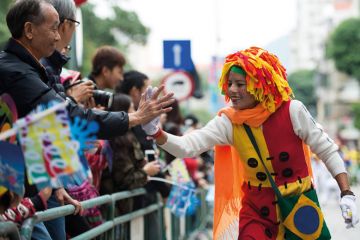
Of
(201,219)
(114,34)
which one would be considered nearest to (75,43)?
(201,219)

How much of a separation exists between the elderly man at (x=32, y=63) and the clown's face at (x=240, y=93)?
133cm

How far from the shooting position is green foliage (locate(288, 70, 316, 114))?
10768cm

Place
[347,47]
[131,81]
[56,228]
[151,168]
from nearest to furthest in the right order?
1. [56,228]
2. [151,168]
3. [131,81]
4. [347,47]

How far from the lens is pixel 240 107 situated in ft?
17.7

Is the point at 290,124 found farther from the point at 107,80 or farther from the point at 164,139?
the point at 107,80

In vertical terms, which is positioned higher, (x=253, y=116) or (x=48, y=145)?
(x=48, y=145)

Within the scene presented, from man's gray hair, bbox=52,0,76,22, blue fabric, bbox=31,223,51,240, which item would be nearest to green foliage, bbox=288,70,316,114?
man's gray hair, bbox=52,0,76,22

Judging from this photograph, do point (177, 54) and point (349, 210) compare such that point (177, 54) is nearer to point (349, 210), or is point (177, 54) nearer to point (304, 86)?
point (349, 210)

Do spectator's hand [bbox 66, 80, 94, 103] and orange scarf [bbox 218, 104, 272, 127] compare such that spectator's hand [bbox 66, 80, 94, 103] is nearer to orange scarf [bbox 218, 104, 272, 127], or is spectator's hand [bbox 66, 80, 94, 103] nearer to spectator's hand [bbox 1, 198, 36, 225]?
orange scarf [bbox 218, 104, 272, 127]

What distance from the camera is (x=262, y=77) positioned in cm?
530

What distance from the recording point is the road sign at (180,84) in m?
13.4

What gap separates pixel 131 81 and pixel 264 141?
8.59 feet

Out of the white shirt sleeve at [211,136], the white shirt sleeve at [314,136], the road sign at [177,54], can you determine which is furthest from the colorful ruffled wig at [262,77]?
the road sign at [177,54]

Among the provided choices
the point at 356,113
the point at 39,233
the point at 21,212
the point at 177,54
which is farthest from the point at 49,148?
the point at 356,113
